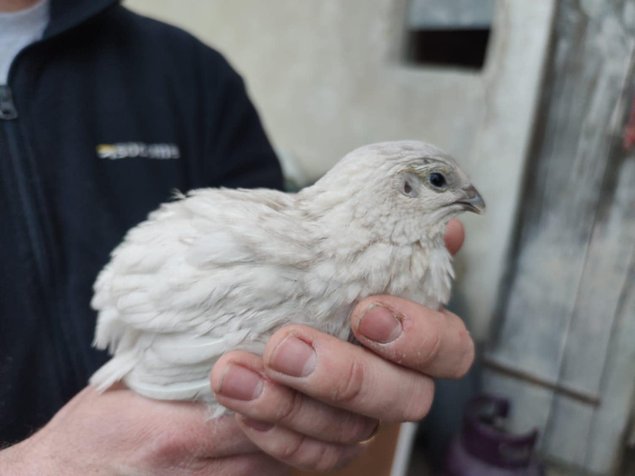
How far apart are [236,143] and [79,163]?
610mm

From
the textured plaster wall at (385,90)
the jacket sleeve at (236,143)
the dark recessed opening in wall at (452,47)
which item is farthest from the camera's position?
the dark recessed opening in wall at (452,47)

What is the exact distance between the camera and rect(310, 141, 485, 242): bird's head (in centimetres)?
123

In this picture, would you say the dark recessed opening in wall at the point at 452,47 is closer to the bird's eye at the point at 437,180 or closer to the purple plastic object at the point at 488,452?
the purple plastic object at the point at 488,452

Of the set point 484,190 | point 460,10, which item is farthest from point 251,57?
point 484,190

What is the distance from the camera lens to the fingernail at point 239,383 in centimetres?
101

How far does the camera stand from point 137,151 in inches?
66.5

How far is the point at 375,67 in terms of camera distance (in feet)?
11.9

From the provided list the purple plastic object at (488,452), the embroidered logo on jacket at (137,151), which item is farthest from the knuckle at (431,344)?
the purple plastic object at (488,452)

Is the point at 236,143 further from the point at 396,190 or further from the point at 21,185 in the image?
the point at 396,190

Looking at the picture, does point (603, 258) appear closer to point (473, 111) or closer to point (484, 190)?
point (484, 190)

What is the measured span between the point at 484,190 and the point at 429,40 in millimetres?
1715

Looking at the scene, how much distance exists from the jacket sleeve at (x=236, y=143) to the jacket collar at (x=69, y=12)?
0.47 meters

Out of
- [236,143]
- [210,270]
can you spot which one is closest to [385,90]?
[236,143]

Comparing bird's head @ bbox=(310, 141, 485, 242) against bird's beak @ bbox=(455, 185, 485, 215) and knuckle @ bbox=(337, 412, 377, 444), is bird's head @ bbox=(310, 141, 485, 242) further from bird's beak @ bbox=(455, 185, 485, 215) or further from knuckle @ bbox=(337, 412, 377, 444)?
knuckle @ bbox=(337, 412, 377, 444)
